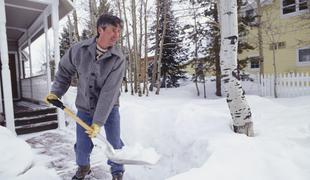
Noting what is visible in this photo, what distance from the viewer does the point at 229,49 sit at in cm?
394

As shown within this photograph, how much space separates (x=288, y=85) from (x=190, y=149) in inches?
318

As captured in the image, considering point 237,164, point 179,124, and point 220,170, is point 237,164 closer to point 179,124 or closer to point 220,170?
point 220,170

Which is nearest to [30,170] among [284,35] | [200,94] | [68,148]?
[68,148]

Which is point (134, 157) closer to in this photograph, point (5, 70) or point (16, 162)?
point (16, 162)

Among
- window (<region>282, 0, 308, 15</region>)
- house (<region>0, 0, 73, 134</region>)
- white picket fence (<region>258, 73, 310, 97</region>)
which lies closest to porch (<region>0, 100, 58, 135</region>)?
house (<region>0, 0, 73, 134</region>)

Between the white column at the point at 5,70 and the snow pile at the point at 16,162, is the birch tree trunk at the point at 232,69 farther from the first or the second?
the white column at the point at 5,70

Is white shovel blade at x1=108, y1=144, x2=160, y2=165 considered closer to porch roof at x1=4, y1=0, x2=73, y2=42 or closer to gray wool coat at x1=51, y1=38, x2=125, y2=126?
gray wool coat at x1=51, y1=38, x2=125, y2=126

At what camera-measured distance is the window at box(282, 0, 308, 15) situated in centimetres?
1465

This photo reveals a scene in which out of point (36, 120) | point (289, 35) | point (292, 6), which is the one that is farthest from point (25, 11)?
point (289, 35)

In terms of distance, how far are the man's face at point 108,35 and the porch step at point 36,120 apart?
4.44m

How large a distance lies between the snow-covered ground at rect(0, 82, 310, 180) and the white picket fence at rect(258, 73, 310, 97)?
4216mm

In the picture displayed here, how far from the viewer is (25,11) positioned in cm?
764

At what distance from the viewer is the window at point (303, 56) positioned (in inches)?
595

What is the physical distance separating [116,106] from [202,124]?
77.8 inches
